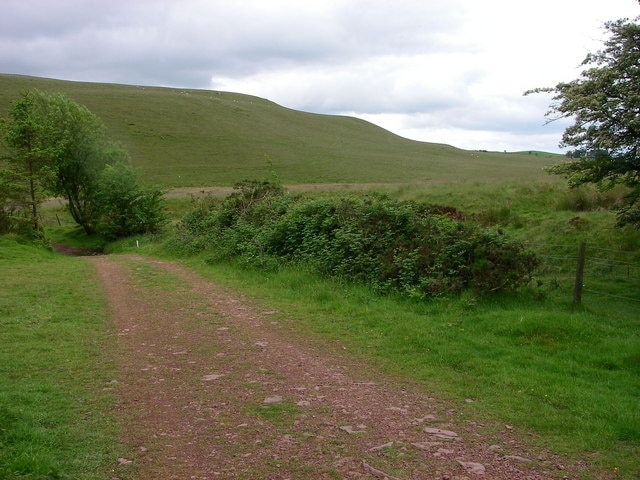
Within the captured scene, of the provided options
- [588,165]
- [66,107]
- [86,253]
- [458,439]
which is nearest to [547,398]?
[458,439]

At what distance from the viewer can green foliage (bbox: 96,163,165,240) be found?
3334 centimetres

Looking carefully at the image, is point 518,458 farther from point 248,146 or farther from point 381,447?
point 248,146

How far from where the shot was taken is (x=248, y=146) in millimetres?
83312

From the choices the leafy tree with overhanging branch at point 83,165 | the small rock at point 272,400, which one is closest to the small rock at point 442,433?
the small rock at point 272,400

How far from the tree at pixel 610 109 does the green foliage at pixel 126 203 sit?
25922 mm

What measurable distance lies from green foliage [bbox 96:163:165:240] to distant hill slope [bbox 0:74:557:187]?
995 inches

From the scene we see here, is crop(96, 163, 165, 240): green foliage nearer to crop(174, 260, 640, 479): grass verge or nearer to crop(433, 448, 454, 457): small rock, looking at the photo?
crop(174, 260, 640, 479): grass verge

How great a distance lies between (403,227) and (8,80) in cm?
10206

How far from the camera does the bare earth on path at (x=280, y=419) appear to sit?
15.8ft

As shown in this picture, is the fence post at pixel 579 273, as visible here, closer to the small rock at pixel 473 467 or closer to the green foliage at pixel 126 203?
the small rock at pixel 473 467

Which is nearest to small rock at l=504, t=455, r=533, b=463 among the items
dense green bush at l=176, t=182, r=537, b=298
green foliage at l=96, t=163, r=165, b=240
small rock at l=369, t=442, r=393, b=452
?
small rock at l=369, t=442, r=393, b=452

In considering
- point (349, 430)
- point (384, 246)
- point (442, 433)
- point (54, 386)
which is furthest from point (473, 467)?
point (384, 246)

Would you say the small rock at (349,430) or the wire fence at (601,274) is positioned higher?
the wire fence at (601,274)

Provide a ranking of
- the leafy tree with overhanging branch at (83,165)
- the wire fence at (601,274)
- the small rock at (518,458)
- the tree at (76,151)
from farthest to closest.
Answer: the tree at (76,151) → the leafy tree with overhanging branch at (83,165) → the wire fence at (601,274) → the small rock at (518,458)
